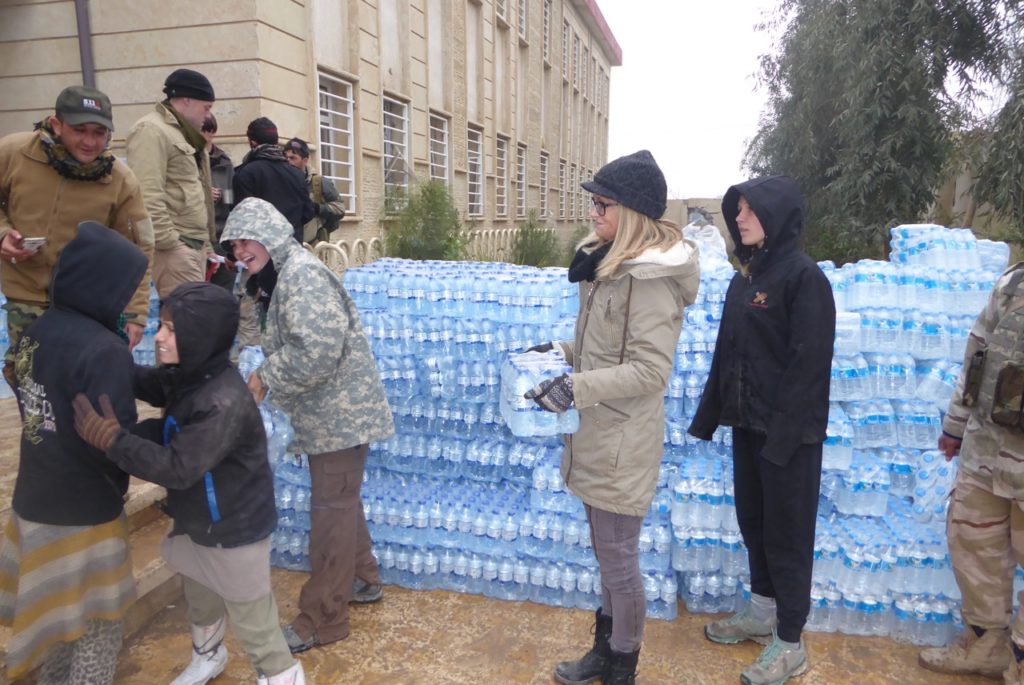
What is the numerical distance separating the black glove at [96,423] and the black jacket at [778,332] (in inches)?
93.8

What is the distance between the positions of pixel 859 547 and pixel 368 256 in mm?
7354

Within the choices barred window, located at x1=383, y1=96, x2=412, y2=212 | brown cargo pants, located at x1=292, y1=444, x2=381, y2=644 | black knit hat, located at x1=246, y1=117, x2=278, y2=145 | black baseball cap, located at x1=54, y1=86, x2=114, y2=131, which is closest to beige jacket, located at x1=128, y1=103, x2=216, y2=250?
black baseball cap, located at x1=54, y1=86, x2=114, y2=131

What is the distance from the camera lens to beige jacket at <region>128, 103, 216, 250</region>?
4172 millimetres

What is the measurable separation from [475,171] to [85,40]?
397 inches

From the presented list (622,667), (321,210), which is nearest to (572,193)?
(321,210)

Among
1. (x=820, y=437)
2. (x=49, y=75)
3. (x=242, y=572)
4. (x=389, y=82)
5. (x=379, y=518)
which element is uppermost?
(x=389, y=82)

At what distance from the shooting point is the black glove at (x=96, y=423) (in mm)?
2129

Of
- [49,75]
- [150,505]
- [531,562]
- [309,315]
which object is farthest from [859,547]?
[49,75]

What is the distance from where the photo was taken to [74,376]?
2.19 meters

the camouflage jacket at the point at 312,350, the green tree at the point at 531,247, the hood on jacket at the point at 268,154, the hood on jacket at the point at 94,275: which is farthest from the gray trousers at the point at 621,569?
the green tree at the point at 531,247

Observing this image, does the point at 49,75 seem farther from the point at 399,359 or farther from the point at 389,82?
the point at 399,359

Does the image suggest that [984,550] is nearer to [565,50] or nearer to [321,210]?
[321,210]

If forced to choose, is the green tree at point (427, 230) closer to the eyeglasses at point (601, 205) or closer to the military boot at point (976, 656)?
the eyeglasses at point (601, 205)

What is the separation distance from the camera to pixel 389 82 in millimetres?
11398
